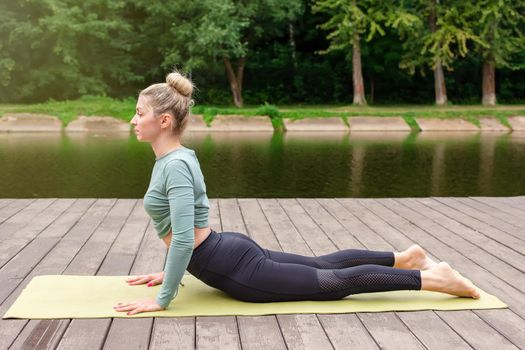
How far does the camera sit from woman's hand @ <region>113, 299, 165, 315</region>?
3.28 metres

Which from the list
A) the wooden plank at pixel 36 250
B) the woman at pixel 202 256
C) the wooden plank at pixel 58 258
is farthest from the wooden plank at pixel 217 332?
the wooden plank at pixel 36 250

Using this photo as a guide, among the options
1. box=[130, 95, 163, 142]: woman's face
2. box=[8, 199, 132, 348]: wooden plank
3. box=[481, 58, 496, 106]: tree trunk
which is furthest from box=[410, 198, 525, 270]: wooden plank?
box=[481, 58, 496, 106]: tree trunk

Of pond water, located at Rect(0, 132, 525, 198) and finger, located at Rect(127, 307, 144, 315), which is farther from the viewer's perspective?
pond water, located at Rect(0, 132, 525, 198)

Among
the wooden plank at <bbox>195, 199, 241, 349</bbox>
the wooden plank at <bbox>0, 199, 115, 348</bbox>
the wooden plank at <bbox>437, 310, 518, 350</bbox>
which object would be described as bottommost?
the wooden plank at <bbox>437, 310, 518, 350</bbox>

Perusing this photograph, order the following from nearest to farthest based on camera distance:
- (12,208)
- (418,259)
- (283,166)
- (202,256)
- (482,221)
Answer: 1. (202,256)
2. (418,259)
3. (482,221)
4. (12,208)
5. (283,166)

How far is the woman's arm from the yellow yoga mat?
11.9 inches

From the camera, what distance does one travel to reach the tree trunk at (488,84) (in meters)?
25.0

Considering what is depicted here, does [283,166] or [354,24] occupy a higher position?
[354,24]

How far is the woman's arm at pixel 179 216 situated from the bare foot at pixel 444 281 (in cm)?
125

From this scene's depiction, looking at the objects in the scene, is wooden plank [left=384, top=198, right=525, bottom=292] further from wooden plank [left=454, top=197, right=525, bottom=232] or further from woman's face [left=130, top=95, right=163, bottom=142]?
woman's face [left=130, top=95, right=163, bottom=142]

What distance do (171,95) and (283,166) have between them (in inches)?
361

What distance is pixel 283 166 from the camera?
12320mm

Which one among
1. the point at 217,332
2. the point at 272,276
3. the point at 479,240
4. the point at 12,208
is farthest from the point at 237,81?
the point at 217,332

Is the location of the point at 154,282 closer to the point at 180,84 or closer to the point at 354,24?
the point at 180,84
